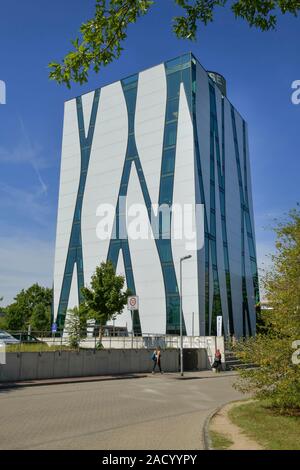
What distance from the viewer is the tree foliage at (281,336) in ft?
36.7

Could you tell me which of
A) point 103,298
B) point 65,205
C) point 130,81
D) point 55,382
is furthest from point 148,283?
point 55,382

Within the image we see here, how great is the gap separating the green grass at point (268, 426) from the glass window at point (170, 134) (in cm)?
4005

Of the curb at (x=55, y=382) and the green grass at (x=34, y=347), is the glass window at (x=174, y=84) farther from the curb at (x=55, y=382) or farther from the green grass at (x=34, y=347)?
the green grass at (x=34, y=347)

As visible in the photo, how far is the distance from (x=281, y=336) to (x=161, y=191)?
3792 cm

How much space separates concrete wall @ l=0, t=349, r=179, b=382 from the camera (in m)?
21.0

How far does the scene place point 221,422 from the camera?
10445 millimetres

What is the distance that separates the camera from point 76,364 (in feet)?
79.7

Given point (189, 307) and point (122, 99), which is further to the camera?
point (122, 99)

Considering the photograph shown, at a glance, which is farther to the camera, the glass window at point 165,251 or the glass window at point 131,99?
the glass window at point 131,99

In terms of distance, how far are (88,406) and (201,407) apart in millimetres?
3612

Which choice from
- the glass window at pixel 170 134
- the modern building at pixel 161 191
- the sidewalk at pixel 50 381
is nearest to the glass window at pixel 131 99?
the modern building at pixel 161 191

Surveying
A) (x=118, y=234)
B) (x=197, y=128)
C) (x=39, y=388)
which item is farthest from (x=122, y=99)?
(x=39, y=388)

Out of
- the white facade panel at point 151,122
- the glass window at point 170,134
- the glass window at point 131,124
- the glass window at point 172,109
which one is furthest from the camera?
the glass window at point 131,124

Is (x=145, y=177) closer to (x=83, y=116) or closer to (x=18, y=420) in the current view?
(x=83, y=116)
